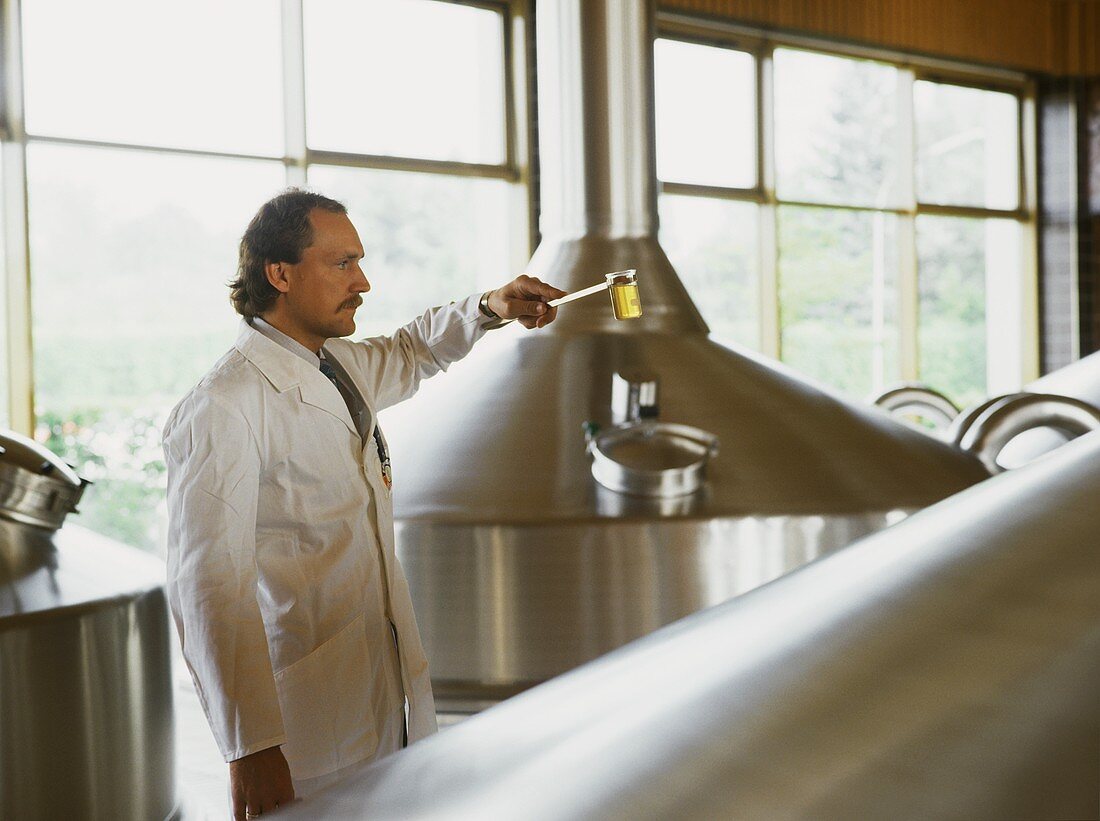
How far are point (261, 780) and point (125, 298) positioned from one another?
14.2 ft

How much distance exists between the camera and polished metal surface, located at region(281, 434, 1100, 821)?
576 millimetres

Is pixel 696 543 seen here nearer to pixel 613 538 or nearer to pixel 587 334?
pixel 613 538

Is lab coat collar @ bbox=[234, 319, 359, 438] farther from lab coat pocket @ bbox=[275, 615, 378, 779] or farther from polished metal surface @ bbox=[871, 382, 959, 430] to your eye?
polished metal surface @ bbox=[871, 382, 959, 430]

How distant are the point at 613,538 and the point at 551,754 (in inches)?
63.2

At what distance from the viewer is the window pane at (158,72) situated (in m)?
5.01

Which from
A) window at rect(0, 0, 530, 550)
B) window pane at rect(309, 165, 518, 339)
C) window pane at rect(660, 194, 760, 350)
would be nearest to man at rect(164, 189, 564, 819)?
window at rect(0, 0, 530, 550)

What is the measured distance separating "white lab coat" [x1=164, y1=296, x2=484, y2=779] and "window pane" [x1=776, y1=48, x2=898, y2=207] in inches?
235

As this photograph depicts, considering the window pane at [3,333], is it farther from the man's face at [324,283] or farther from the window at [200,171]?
the man's face at [324,283]

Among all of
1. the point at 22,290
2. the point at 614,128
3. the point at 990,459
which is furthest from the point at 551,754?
the point at 22,290

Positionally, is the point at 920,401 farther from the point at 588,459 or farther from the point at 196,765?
the point at 196,765

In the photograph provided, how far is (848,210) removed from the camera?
754cm

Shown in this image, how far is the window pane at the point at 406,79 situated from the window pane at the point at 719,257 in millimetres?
1270

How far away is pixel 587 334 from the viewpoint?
2.93 meters

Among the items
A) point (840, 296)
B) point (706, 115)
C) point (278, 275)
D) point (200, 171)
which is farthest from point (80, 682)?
point (840, 296)
